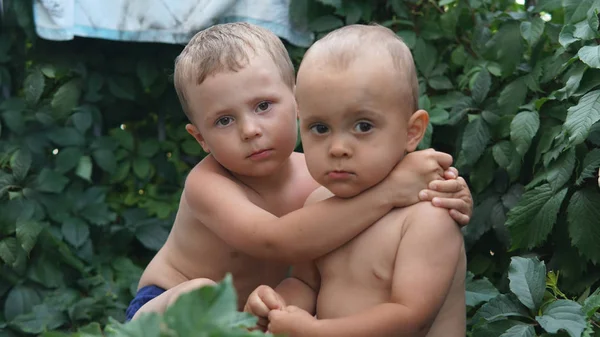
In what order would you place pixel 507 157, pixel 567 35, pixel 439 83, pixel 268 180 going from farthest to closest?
1. pixel 439 83
2. pixel 507 157
3. pixel 567 35
4. pixel 268 180

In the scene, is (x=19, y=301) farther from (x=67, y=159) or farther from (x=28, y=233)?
(x=67, y=159)

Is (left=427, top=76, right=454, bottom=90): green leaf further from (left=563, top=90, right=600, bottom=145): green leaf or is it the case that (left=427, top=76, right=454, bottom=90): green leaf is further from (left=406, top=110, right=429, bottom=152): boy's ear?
(left=406, top=110, right=429, bottom=152): boy's ear

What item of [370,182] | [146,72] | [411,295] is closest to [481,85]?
[370,182]

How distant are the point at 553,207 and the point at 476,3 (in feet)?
3.23

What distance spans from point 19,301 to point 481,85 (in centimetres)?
188

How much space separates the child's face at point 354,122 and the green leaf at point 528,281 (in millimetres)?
482

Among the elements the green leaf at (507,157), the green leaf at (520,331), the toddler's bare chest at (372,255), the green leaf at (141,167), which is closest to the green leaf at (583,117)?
the green leaf at (507,157)

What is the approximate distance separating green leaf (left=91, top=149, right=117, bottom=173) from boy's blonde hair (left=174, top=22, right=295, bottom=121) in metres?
1.53

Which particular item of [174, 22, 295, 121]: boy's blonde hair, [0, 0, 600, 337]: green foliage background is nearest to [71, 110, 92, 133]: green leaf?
[0, 0, 600, 337]: green foliage background

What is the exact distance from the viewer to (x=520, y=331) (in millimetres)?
1971

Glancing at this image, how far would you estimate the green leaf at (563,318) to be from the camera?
1.90 m

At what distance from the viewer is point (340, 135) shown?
1.75 metres

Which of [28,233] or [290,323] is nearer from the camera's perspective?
[290,323]

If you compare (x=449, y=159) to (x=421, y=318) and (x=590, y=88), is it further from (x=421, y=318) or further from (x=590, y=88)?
(x=590, y=88)
